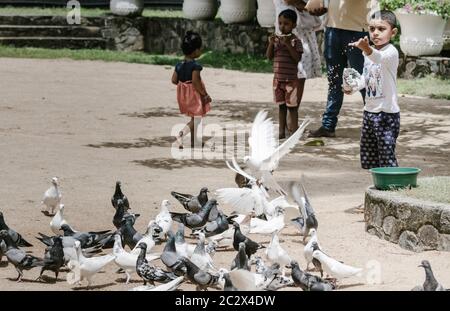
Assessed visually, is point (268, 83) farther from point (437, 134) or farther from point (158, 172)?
point (158, 172)

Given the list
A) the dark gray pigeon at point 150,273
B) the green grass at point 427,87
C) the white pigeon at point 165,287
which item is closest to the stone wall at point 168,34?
the green grass at point 427,87

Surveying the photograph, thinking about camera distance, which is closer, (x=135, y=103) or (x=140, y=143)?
(x=140, y=143)

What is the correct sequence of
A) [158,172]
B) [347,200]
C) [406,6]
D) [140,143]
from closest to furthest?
[347,200]
[158,172]
[140,143]
[406,6]

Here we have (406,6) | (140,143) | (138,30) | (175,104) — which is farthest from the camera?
(138,30)

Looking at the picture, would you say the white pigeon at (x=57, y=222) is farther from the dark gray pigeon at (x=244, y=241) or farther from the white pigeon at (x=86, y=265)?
the dark gray pigeon at (x=244, y=241)

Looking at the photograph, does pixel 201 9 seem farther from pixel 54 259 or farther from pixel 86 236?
pixel 54 259

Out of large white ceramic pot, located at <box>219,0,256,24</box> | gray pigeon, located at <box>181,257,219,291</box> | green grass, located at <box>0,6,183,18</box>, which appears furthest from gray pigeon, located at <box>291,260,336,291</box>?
green grass, located at <box>0,6,183,18</box>

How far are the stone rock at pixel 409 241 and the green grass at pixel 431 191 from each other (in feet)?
0.90

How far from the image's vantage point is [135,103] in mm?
15383

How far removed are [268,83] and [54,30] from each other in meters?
6.28

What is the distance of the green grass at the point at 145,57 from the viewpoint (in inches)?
781

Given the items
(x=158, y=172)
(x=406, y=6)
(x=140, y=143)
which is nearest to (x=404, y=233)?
(x=158, y=172)

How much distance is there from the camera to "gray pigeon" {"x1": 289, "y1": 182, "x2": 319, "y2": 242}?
7941 mm

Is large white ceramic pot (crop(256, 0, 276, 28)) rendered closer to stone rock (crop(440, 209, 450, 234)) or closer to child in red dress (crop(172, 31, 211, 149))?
child in red dress (crop(172, 31, 211, 149))
